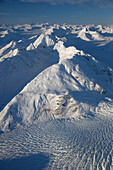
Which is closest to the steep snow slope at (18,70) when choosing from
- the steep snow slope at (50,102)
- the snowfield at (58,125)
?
the snowfield at (58,125)

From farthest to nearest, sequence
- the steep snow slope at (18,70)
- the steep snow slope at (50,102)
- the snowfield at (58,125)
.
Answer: the steep snow slope at (18,70) < the steep snow slope at (50,102) < the snowfield at (58,125)

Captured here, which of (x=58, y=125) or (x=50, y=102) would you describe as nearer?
(x=58, y=125)

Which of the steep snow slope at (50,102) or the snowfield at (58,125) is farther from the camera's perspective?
the steep snow slope at (50,102)

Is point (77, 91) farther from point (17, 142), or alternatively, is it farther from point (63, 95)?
point (17, 142)

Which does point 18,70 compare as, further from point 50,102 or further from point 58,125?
point 58,125

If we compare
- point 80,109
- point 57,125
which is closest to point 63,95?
point 80,109

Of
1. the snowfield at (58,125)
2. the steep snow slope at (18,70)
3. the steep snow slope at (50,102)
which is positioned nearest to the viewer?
the snowfield at (58,125)

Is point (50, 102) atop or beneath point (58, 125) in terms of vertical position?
atop

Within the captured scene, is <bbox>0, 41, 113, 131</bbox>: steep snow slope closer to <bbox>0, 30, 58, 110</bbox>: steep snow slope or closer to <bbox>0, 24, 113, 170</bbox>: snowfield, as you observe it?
<bbox>0, 24, 113, 170</bbox>: snowfield

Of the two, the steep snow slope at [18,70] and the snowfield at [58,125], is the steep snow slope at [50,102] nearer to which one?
the snowfield at [58,125]

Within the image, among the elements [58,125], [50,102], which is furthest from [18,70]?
[58,125]

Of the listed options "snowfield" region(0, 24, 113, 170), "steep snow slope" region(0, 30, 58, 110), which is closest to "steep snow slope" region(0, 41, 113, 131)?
"snowfield" region(0, 24, 113, 170)
